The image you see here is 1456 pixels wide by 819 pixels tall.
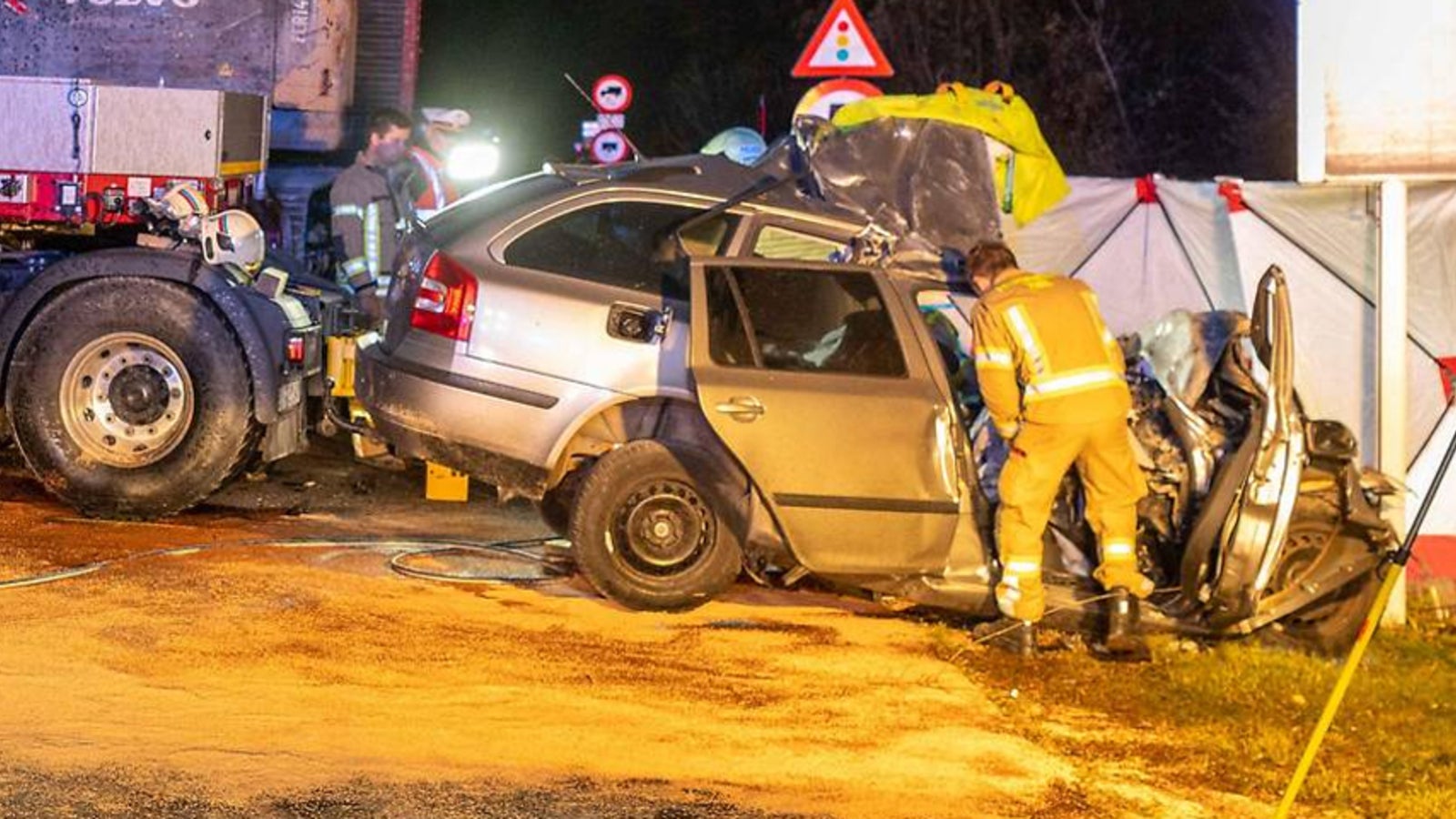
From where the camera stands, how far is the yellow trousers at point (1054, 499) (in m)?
8.05

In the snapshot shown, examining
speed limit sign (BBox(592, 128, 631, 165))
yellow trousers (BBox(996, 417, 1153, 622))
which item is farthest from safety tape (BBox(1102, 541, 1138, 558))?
speed limit sign (BBox(592, 128, 631, 165))

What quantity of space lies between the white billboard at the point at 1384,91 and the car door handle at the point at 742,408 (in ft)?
9.45

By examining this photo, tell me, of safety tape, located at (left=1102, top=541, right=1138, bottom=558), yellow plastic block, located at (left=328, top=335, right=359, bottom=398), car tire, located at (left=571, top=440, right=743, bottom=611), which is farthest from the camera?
yellow plastic block, located at (left=328, top=335, right=359, bottom=398)

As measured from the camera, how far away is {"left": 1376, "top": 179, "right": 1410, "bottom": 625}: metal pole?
9375 millimetres

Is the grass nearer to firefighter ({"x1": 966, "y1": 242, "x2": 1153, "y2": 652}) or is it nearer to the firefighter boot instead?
the firefighter boot

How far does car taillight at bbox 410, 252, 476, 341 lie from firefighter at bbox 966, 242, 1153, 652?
2.08 metres

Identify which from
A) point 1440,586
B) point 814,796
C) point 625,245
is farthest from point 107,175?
point 1440,586

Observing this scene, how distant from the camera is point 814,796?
6.42 metres

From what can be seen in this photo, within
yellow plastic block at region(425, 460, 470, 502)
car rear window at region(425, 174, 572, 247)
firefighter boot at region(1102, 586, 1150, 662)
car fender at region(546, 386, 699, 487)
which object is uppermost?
car rear window at region(425, 174, 572, 247)

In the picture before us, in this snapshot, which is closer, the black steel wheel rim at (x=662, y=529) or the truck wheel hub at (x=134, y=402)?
the black steel wheel rim at (x=662, y=529)

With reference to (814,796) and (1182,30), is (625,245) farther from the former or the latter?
(1182,30)

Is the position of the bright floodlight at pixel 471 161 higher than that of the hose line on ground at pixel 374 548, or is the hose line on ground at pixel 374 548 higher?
the bright floodlight at pixel 471 161

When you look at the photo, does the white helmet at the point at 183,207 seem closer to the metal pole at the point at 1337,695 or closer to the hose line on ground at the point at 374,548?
the hose line on ground at the point at 374,548

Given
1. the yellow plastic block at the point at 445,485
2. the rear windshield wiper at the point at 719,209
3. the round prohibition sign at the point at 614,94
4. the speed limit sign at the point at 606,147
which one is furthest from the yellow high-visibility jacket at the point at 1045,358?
the round prohibition sign at the point at 614,94
